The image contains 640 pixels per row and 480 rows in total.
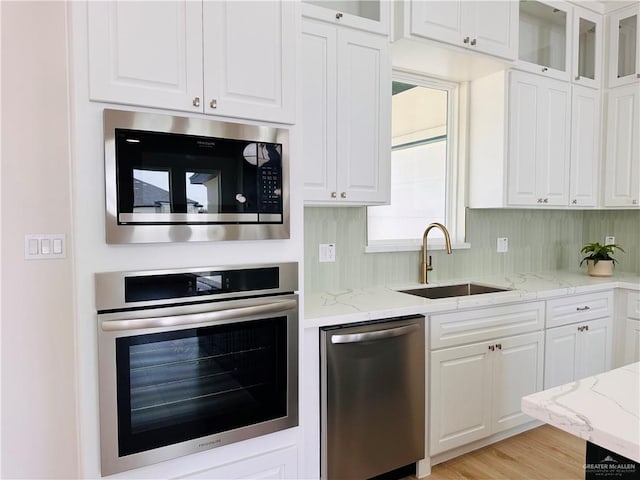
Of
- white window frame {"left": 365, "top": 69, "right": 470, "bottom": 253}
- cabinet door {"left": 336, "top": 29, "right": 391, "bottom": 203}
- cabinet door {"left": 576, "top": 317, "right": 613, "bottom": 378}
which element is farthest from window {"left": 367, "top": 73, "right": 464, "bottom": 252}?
cabinet door {"left": 576, "top": 317, "right": 613, "bottom": 378}

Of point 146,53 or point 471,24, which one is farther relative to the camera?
point 471,24

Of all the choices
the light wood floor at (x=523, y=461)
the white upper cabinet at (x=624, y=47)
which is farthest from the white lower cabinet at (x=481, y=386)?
the white upper cabinet at (x=624, y=47)

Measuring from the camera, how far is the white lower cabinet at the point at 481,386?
2254 millimetres

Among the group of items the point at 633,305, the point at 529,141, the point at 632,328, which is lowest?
the point at 632,328

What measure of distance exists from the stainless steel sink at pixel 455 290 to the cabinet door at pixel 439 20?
1.48m

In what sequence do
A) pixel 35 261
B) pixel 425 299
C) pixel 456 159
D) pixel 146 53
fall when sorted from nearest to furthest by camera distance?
pixel 146 53, pixel 35 261, pixel 425 299, pixel 456 159

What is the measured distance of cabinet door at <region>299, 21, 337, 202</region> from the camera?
2.13 metres

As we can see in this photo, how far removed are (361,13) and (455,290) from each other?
5.97 ft

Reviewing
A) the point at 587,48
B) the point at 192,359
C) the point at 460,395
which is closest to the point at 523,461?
the point at 460,395

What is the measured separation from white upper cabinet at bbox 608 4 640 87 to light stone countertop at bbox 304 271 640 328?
5.00ft

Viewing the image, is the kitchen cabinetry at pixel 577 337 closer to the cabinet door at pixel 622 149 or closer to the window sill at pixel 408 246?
the window sill at pixel 408 246

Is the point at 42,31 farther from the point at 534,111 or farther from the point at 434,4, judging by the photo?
the point at 534,111

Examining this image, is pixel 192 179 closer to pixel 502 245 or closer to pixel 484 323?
pixel 484 323

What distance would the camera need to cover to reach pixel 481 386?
239cm
